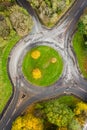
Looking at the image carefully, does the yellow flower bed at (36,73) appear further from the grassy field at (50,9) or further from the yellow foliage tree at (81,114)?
the yellow foliage tree at (81,114)

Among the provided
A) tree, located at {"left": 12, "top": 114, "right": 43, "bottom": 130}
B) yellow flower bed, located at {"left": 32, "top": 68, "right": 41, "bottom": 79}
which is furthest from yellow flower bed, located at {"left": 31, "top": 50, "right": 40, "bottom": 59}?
tree, located at {"left": 12, "top": 114, "right": 43, "bottom": 130}

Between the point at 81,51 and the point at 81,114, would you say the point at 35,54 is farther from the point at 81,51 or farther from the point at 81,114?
the point at 81,114

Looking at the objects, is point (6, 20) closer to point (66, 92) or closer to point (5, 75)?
point (5, 75)

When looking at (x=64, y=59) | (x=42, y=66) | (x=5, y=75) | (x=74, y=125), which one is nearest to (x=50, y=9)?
(x=64, y=59)

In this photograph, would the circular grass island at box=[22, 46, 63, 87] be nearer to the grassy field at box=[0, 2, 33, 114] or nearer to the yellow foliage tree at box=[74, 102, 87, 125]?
the grassy field at box=[0, 2, 33, 114]

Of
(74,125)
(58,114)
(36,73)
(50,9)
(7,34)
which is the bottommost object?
(74,125)

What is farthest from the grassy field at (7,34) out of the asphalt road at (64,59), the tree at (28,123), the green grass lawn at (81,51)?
the green grass lawn at (81,51)
